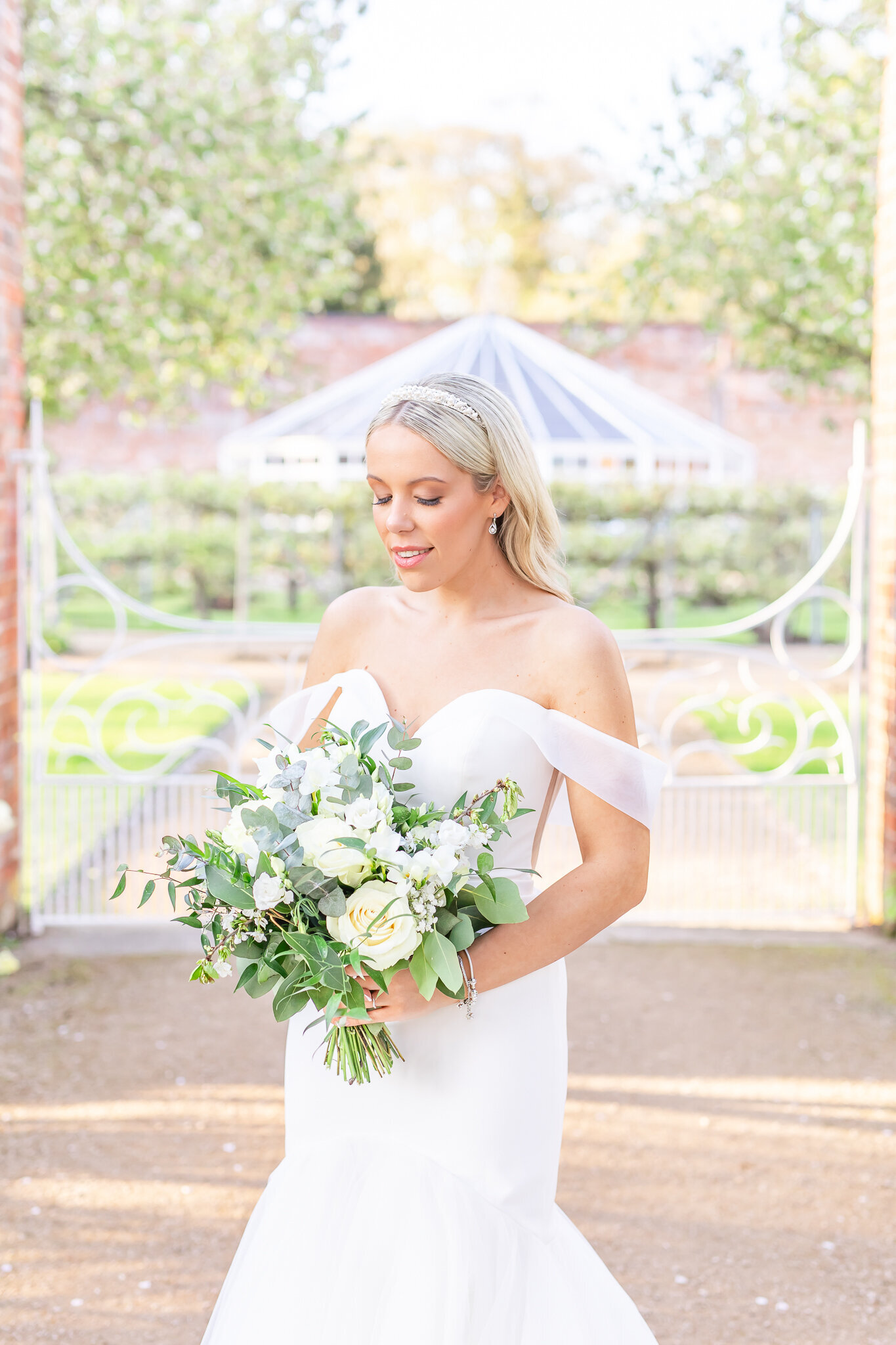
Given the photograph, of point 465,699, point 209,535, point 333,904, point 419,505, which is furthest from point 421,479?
point 209,535

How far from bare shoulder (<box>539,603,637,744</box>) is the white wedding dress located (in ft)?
0.12

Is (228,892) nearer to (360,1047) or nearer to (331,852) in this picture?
(331,852)

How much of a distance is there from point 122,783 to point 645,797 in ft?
13.8

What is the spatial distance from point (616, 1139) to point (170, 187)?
7.83 metres

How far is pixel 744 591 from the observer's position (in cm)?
1633

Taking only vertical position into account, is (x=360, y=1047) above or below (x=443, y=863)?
below

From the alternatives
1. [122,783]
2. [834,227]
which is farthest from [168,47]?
[122,783]

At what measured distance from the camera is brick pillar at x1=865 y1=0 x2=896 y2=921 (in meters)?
5.61

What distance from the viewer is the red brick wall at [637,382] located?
2131 centimetres

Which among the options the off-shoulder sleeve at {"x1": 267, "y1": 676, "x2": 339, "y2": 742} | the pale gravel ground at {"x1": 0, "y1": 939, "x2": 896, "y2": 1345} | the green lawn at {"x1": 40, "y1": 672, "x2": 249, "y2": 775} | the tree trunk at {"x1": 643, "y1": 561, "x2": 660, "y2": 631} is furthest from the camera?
the tree trunk at {"x1": 643, "y1": 561, "x2": 660, "y2": 631}

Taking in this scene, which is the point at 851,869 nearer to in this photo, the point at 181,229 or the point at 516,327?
the point at 181,229

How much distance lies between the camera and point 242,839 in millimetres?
1951

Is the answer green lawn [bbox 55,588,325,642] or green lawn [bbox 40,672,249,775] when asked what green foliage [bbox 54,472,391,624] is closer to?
green lawn [bbox 55,588,325,642]

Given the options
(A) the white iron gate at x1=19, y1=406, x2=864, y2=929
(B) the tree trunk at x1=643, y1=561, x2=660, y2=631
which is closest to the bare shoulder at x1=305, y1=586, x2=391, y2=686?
(A) the white iron gate at x1=19, y1=406, x2=864, y2=929
